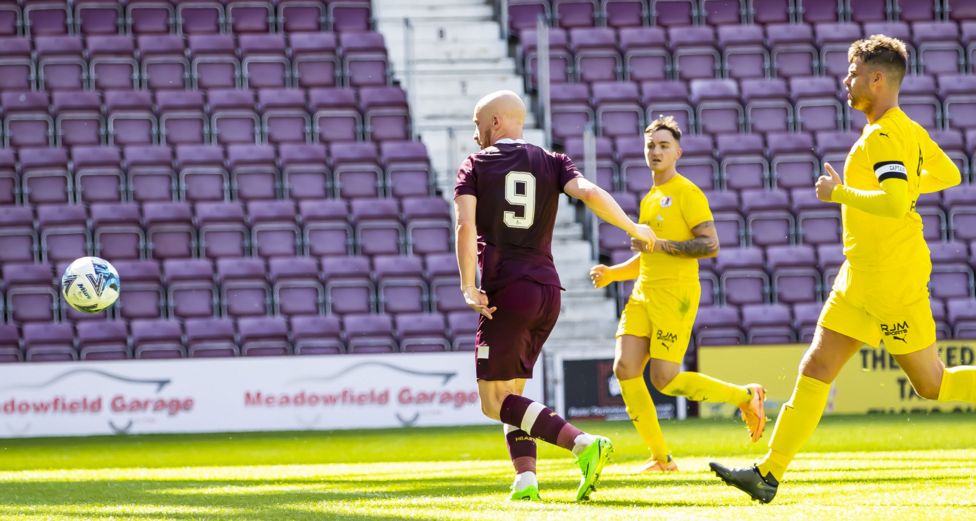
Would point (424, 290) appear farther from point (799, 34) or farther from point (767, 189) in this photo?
point (799, 34)

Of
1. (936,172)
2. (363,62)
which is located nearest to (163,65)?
(363,62)

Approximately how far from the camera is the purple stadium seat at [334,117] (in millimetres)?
18906

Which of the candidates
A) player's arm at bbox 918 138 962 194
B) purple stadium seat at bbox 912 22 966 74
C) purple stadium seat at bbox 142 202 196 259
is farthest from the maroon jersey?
purple stadium seat at bbox 912 22 966 74

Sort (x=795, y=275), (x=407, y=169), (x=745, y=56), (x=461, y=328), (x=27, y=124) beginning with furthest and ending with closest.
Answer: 1. (x=745, y=56)
2. (x=27, y=124)
3. (x=407, y=169)
4. (x=795, y=275)
5. (x=461, y=328)

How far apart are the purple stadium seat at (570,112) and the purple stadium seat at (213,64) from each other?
4390mm

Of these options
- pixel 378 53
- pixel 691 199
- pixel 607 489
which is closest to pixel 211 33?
pixel 378 53

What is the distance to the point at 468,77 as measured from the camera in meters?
20.4

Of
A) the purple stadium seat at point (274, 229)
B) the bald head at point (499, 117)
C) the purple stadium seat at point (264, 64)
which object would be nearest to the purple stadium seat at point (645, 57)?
the purple stadium seat at point (264, 64)

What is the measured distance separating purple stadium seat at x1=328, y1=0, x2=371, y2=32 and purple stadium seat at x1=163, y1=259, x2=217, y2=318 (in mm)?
4877

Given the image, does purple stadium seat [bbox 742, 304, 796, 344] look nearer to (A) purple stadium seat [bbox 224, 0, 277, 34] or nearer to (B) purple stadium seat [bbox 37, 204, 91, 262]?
(A) purple stadium seat [bbox 224, 0, 277, 34]

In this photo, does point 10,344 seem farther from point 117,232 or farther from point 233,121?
point 233,121

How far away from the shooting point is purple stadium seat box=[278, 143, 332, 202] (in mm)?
18234

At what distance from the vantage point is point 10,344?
54.7 feet

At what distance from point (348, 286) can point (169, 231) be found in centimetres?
238
